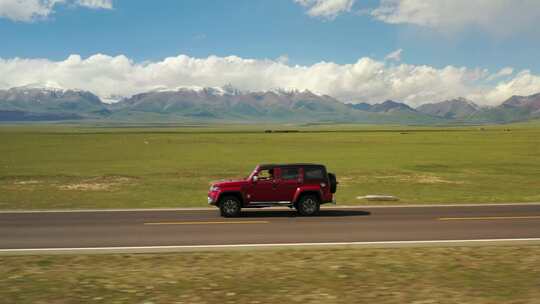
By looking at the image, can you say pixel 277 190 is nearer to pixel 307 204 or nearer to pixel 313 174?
pixel 307 204

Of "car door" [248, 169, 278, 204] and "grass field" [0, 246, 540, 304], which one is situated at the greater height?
"car door" [248, 169, 278, 204]

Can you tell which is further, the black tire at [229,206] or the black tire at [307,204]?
the black tire at [307,204]

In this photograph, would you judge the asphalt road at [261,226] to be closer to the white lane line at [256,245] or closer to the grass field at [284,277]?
the white lane line at [256,245]

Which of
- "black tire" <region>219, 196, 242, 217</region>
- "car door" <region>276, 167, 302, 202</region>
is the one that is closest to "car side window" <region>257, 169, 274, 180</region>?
"car door" <region>276, 167, 302, 202</region>

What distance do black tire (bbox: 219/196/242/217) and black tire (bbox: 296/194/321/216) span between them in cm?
247

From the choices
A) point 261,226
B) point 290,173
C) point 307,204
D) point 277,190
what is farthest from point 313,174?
point 261,226

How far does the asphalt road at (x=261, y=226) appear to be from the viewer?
15.4 metres

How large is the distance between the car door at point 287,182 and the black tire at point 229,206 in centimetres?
172

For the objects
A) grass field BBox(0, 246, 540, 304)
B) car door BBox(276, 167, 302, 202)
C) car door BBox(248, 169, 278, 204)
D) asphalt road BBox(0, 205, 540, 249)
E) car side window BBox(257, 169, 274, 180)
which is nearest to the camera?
grass field BBox(0, 246, 540, 304)

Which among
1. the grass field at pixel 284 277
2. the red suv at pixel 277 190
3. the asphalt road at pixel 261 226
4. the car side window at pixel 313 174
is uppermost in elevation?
the car side window at pixel 313 174

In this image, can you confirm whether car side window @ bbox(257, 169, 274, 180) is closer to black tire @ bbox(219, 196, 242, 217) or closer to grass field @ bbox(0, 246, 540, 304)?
black tire @ bbox(219, 196, 242, 217)

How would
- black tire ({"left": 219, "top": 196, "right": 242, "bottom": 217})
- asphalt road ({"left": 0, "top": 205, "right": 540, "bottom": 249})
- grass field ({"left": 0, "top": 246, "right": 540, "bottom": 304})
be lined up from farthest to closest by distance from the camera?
black tire ({"left": 219, "top": 196, "right": 242, "bottom": 217}) < asphalt road ({"left": 0, "top": 205, "right": 540, "bottom": 249}) < grass field ({"left": 0, "top": 246, "right": 540, "bottom": 304})

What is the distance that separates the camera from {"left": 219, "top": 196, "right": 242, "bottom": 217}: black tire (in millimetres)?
20453

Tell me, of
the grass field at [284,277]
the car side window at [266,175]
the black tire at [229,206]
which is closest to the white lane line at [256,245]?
the grass field at [284,277]
